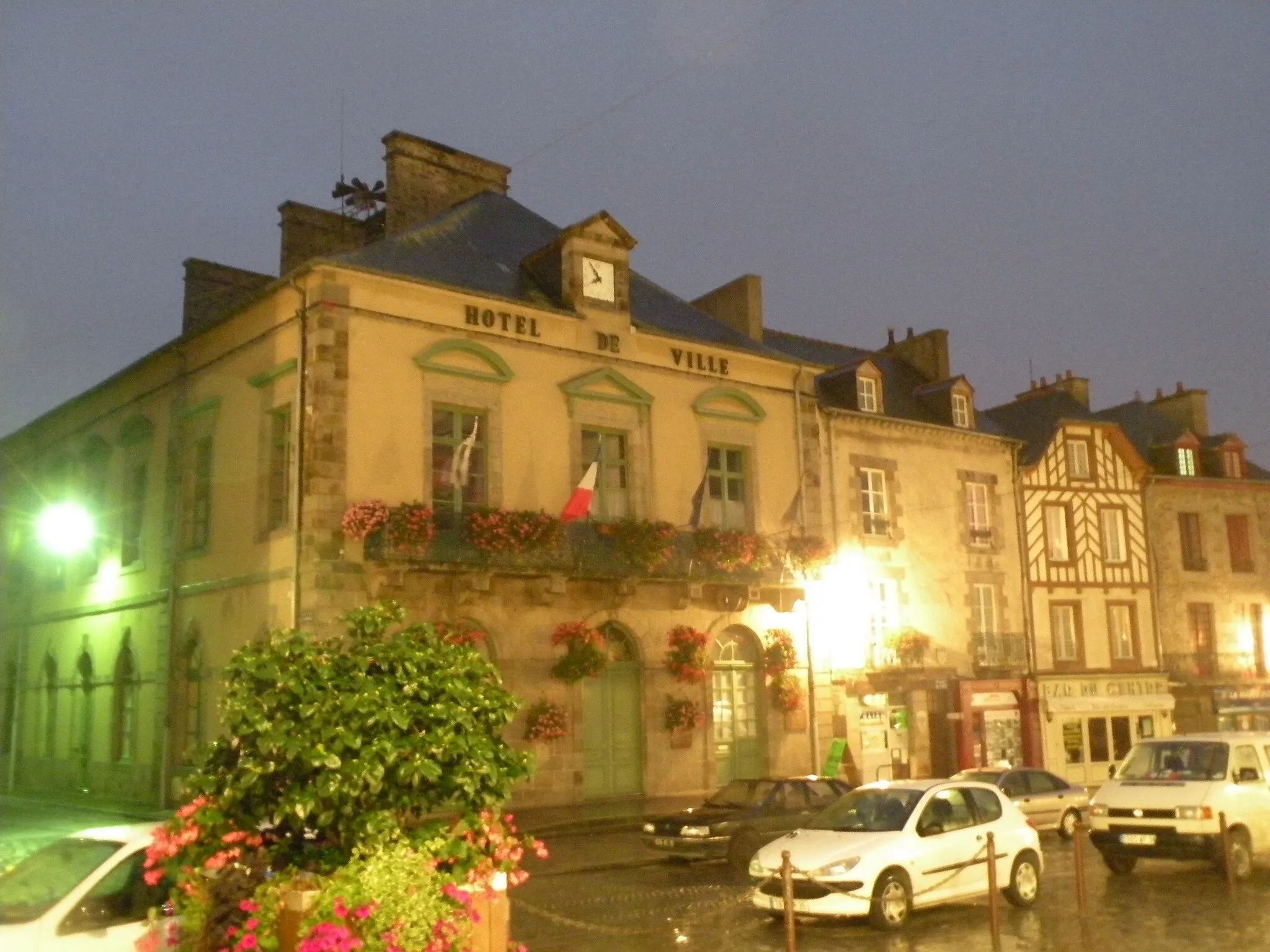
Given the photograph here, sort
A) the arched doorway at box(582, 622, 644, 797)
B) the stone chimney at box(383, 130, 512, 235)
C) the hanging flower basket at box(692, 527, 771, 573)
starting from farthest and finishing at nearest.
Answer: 1. the stone chimney at box(383, 130, 512, 235)
2. the hanging flower basket at box(692, 527, 771, 573)
3. the arched doorway at box(582, 622, 644, 797)

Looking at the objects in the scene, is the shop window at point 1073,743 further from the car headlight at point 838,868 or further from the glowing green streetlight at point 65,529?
the glowing green streetlight at point 65,529

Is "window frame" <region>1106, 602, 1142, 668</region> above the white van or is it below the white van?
above

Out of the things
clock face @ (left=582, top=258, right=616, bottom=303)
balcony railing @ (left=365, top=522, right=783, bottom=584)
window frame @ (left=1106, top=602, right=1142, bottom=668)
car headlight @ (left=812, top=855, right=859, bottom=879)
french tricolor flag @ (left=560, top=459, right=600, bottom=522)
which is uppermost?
clock face @ (left=582, top=258, right=616, bottom=303)

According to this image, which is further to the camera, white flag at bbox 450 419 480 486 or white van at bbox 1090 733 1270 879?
white flag at bbox 450 419 480 486

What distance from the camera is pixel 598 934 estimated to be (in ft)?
36.2

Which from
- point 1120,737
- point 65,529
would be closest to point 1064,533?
point 1120,737

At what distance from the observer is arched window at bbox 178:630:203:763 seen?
20578mm

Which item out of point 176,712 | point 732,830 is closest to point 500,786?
point 732,830

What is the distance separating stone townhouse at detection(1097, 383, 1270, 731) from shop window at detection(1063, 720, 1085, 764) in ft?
11.9

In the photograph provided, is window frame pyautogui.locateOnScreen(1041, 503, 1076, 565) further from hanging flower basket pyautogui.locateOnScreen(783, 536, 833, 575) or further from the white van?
the white van

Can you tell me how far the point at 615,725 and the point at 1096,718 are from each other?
45.9ft

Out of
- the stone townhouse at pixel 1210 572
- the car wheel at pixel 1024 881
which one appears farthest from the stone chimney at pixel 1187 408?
the car wheel at pixel 1024 881

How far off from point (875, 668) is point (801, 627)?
269 cm

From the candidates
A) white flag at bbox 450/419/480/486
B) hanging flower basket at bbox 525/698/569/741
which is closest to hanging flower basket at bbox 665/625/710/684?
hanging flower basket at bbox 525/698/569/741
